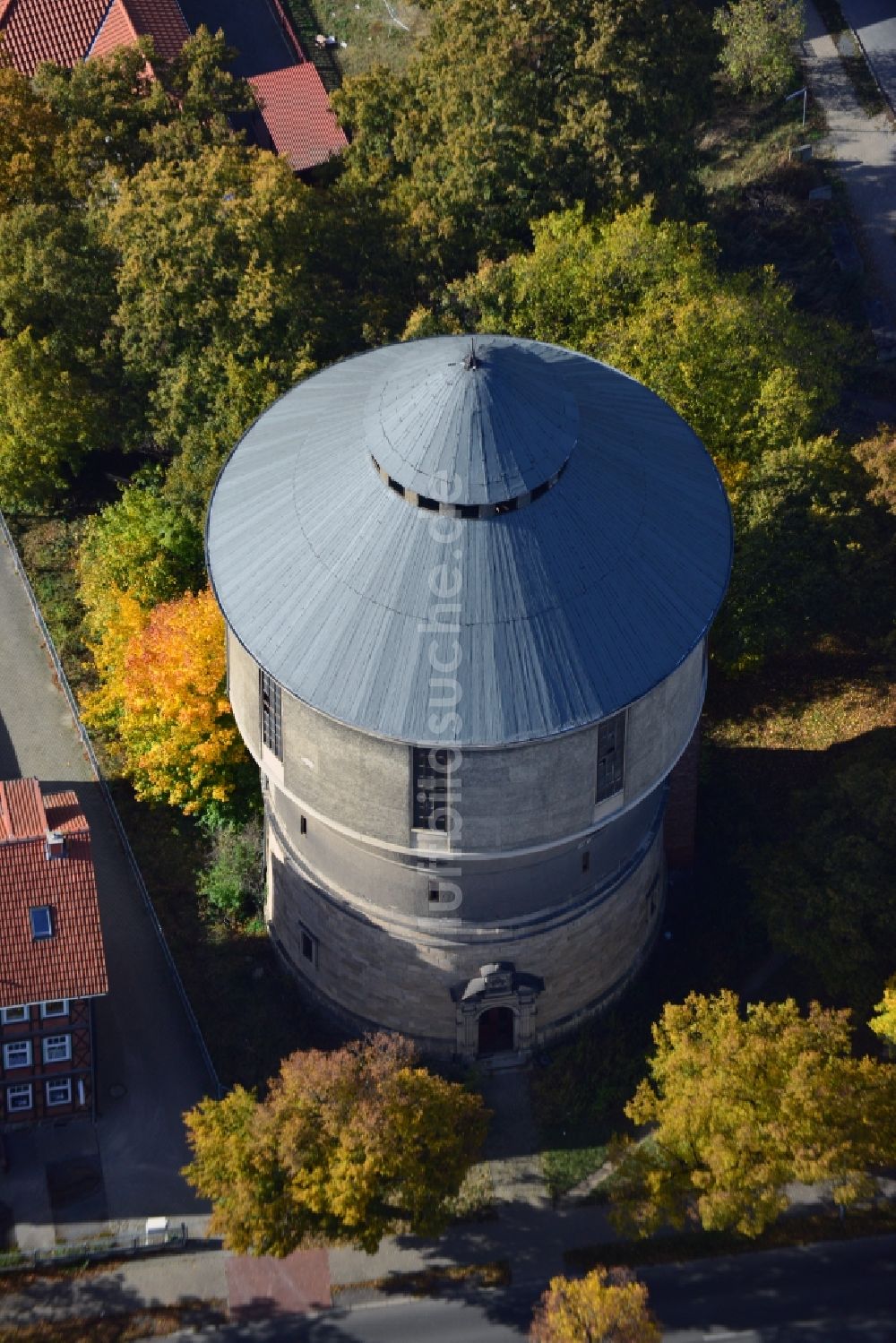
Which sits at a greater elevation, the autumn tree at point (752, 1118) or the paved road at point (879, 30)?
the paved road at point (879, 30)

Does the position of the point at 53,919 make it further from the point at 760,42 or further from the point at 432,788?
the point at 760,42

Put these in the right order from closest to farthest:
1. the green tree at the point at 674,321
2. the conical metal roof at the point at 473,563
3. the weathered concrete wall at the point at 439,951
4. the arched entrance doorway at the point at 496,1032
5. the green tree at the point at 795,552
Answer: the conical metal roof at the point at 473,563, the weathered concrete wall at the point at 439,951, the arched entrance doorway at the point at 496,1032, the green tree at the point at 795,552, the green tree at the point at 674,321

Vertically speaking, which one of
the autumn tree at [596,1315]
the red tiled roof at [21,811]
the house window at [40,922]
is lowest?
the autumn tree at [596,1315]

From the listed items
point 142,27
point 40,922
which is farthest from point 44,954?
point 142,27

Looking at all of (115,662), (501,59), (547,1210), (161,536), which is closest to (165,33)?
(501,59)

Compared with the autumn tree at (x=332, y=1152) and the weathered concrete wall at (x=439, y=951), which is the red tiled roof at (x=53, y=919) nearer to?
the autumn tree at (x=332, y=1152)

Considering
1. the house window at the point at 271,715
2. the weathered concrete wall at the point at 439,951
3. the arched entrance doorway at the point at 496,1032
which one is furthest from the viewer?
the arched entrance doorway at the point at 496,1032

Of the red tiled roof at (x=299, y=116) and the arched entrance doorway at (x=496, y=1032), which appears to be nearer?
the arched entrance doorway at (x=496, y=1032)

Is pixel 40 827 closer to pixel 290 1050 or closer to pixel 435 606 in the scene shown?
pixel 290 1050

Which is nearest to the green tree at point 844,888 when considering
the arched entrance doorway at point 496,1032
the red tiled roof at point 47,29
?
the arched entrance doorway at point 496,1032
